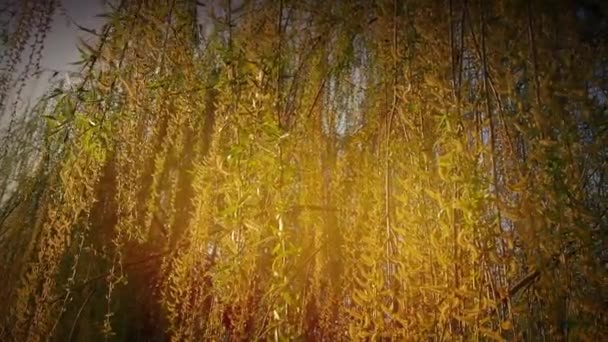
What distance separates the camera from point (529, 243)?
1.07m

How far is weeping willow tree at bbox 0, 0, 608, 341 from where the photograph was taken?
1103mm

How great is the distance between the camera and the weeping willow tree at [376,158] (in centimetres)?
110

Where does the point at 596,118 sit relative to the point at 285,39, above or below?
below

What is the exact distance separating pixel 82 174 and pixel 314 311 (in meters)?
1.36

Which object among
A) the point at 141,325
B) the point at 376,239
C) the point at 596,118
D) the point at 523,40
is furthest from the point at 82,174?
the point at 141,325

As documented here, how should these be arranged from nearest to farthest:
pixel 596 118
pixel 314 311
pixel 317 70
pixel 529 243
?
pixel 529 243 → pixel 596 118 → pixel 317 70 → pixel 314 311

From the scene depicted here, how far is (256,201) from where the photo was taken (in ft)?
4.74

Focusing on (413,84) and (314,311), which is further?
(314,311)

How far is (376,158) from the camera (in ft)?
5.69

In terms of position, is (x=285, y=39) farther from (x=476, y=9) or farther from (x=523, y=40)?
(x=523, y=40)

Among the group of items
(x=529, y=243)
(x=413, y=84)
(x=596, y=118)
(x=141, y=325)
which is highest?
(x=413, y=84)

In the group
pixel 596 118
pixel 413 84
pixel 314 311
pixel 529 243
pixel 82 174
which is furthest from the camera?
pixel 314 311

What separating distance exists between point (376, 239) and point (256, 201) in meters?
0.36

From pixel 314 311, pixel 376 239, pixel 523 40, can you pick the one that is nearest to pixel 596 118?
pixel 523 40
